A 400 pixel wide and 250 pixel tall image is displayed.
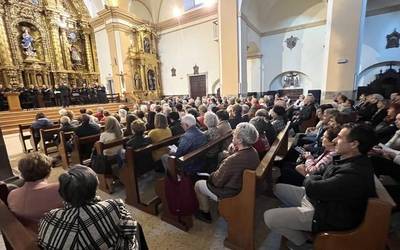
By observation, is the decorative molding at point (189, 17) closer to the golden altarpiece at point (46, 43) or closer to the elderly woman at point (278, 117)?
the golden altarpiece at point (46, 43)

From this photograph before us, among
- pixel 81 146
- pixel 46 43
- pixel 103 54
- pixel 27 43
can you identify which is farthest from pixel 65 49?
pixel 81 146

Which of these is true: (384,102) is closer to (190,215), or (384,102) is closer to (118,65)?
(190,215)

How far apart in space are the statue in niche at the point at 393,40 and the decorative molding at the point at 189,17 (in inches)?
356

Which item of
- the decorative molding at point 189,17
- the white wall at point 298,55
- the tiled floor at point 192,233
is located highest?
the decorative molding at point 189,17

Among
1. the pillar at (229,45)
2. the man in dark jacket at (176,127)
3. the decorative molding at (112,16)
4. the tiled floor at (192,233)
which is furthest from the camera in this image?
the decorative molding at (112,16)

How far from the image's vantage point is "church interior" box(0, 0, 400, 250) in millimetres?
1251

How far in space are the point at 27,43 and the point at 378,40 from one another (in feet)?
64.3

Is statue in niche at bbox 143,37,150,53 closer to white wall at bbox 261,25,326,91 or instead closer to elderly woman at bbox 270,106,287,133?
white wall at bbox 261,25,326,91

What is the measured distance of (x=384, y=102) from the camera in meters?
3.76

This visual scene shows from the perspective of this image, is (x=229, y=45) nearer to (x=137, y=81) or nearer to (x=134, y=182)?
(x=137, y=81)

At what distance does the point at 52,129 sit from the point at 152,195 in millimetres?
3218

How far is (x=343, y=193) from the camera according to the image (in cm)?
122

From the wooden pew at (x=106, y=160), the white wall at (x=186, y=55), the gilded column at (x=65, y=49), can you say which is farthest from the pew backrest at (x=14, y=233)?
the gilded column at (x=65, y=49)

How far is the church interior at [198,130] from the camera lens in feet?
4.10
